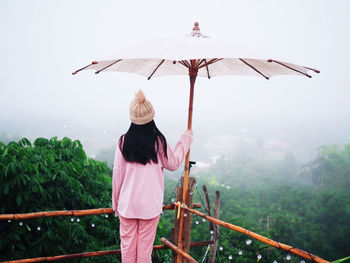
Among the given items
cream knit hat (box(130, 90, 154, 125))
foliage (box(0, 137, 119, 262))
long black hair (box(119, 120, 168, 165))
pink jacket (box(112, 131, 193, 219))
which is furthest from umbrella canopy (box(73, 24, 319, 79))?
foliage (box(0, 137, 119, 262))

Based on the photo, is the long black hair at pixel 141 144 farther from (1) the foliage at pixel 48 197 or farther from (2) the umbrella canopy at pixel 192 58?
(1) the foliage at pixel 48 197

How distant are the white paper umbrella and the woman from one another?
0.93 ft

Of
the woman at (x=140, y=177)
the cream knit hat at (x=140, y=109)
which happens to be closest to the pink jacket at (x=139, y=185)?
the woman at (x=140, y=177)

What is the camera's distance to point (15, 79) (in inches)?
4619

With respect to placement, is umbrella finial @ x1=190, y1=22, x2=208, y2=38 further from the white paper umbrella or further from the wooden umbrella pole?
the wooden umbrella pole

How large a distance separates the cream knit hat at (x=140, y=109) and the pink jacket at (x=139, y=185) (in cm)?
24

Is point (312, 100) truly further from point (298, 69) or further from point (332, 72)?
point (298, 69)

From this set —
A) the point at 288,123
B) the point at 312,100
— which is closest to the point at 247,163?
the point at 288,123

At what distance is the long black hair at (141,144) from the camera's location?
1725 millimetres

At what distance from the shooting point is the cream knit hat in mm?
1691

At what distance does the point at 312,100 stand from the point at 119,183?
465 ft

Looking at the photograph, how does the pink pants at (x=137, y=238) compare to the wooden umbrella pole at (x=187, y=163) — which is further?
the wooden umbrella pole at (x=187, y=163)

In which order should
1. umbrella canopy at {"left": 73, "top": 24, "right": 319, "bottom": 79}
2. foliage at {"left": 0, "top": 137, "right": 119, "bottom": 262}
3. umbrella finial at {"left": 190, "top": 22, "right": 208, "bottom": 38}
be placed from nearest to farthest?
1. umbrella canopy at {"left": 73, "top": 24, "right": 319, "bottom": 79}
2. umbrella finial at {"left": 190, "top": 22, "right": 208, "bottom": 38}
3. foliage at {"left": 0, "top": 137, "right": 119, "bottom": 262}

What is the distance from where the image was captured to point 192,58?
4.76ft
